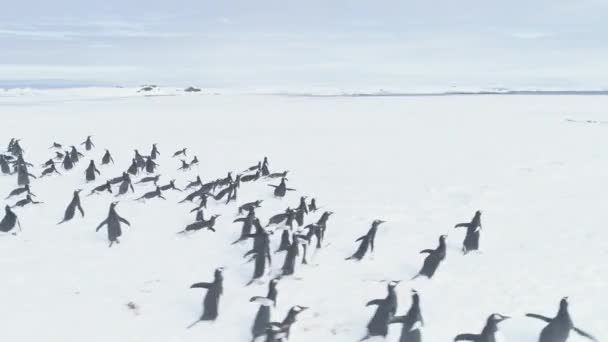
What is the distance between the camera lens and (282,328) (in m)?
6.29

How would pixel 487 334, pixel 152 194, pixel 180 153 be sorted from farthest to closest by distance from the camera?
pixel 180 153 < pixel 152 194 < pixel 487 334

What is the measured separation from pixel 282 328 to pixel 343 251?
10.0 feet

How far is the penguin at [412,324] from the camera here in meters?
6.06

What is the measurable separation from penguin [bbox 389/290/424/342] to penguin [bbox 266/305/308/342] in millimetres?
1127

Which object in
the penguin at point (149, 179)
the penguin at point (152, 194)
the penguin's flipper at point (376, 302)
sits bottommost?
the penguin's flipper at point (376, 302)

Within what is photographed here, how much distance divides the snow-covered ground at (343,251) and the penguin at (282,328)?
23 centimetres

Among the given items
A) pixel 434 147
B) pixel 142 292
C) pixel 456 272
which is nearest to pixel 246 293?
pixel 142 292

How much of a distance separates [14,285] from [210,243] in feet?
10.1

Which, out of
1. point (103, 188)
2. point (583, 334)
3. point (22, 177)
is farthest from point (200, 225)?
point (22, 177)

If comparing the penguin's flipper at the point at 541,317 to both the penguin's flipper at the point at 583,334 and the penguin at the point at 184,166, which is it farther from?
the penguin at the point at 184,166

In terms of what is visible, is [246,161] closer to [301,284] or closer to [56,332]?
[301,284]

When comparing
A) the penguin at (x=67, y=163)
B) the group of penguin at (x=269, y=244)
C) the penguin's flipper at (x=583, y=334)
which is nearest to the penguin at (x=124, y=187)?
the group of penguin at (x=269, y=244)

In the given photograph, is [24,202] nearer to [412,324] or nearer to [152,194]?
[152,194]

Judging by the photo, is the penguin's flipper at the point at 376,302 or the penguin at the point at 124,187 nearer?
the penguin's flipper at the point at 376,302
